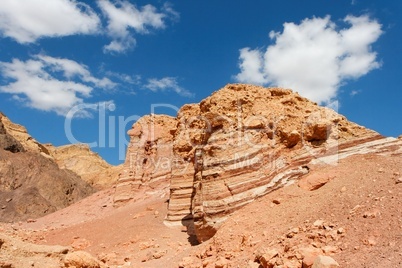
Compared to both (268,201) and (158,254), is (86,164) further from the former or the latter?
(268,201)

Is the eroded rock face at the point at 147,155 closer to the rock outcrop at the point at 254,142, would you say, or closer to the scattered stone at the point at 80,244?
the scattered stone at the point at 80,244

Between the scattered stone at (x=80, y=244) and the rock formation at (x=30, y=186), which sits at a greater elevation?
the rock formation at (x=30, y=186)

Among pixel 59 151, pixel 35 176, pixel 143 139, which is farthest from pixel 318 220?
pixel 59 151

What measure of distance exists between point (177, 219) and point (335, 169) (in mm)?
8407

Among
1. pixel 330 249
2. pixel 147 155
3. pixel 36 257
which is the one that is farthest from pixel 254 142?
pixel 147 155

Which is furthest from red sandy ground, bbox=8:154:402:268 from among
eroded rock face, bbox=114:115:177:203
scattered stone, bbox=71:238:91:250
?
eroded rock face, bbox=114:115:177:203

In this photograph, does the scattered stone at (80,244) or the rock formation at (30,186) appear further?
the rock formation at (30,186)

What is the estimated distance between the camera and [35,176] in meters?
43.2

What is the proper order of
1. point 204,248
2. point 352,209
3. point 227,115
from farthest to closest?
point 227,115 < point 204,248 < point 352,209

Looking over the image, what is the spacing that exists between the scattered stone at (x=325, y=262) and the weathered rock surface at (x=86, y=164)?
2135 inches

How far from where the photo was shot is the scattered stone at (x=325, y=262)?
6242 millimetres

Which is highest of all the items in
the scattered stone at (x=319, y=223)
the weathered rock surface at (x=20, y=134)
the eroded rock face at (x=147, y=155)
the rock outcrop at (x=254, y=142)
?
the weathered rock surface at (x=20, y=134)

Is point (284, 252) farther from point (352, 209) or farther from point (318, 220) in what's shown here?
point (352, 209)

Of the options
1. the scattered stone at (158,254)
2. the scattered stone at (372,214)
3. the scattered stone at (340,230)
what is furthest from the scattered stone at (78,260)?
the scattered stone at (372,214)
